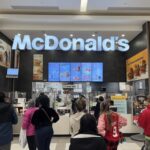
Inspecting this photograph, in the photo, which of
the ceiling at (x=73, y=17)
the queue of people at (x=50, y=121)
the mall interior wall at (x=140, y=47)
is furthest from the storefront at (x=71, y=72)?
the queue of people at (x=50, y=121)

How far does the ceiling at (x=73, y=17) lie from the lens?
8.30m

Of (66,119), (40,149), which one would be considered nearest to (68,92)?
(66,119)

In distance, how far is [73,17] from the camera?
30.3ft

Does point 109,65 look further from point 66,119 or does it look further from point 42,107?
point 42,107

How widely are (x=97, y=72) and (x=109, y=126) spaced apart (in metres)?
8.56

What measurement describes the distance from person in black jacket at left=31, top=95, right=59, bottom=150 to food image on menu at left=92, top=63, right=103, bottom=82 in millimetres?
8139

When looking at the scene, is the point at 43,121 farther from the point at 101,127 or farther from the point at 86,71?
the point at 86,71

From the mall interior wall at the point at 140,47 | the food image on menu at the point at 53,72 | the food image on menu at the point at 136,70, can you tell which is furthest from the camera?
the food image on menu at the point at 53,72

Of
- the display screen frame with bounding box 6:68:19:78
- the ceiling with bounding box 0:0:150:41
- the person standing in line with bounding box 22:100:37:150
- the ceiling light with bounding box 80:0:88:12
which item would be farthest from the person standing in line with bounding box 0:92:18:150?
the display screen frame with bounding box 6:68:19:78

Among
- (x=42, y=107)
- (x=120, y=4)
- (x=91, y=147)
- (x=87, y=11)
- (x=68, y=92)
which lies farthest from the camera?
(x=68, y=92)

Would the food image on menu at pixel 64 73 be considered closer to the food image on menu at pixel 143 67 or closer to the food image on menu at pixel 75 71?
the food image on menu at pixel 75 71

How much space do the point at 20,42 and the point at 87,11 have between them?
2499 millimetres

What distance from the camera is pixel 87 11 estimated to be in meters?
9.12

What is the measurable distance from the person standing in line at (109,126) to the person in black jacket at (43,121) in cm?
89
